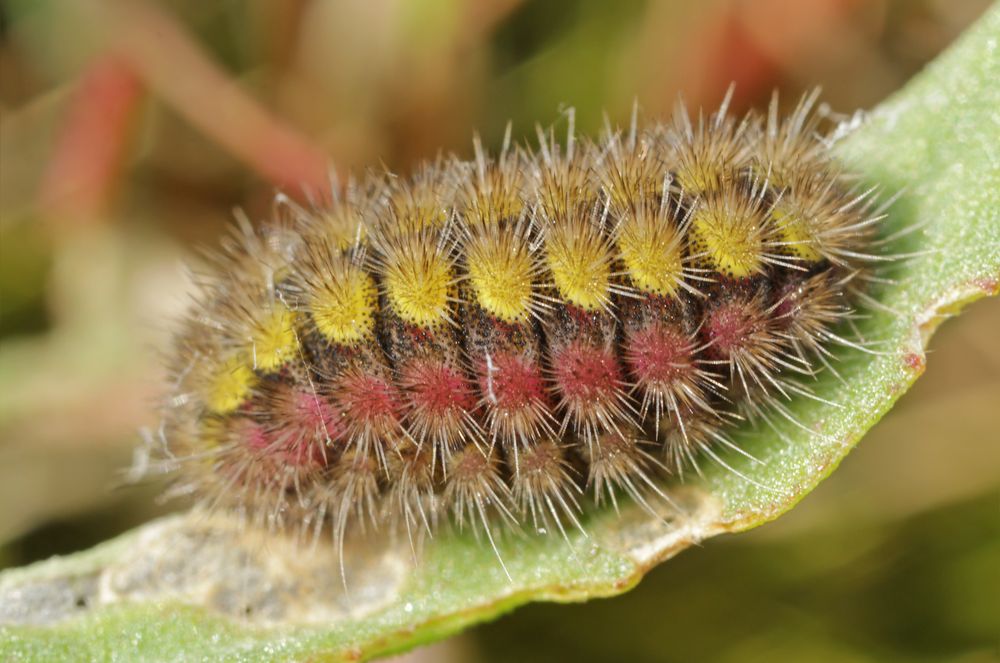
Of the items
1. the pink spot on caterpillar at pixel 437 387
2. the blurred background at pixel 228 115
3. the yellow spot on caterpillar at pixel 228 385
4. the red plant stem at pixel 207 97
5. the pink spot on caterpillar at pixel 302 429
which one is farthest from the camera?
the red plant stem at pixel 207 97

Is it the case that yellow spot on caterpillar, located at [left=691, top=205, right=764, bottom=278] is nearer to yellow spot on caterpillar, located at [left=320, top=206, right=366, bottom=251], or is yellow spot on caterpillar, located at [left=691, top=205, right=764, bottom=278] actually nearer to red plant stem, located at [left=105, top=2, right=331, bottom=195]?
yellow spot on caterpillar, located at [left=320, top=206, right=366, bottom=251]

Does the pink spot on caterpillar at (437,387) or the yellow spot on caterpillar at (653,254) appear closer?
the yellow spot on caterpillar at (653,254)

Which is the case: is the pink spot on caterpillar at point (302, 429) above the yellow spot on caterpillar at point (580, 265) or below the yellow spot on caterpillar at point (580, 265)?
below

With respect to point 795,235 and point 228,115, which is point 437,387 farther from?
point 228,115

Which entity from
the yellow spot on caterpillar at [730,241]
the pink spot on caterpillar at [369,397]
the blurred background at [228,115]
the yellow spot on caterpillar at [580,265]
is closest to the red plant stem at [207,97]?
the blurred background at [228,115]

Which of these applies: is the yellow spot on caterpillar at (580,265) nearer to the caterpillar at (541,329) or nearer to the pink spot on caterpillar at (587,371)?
the caterpillar at (541,329)

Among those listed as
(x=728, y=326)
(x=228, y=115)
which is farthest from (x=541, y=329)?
(x=228, y=115)
